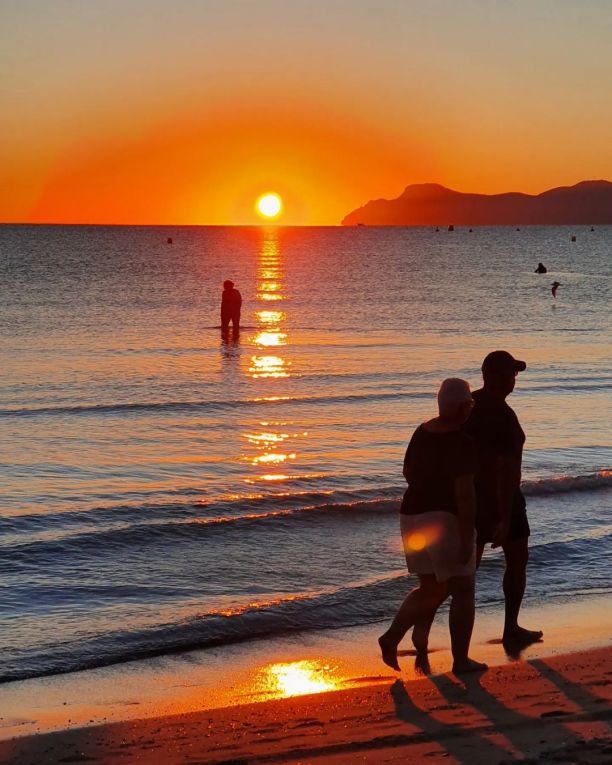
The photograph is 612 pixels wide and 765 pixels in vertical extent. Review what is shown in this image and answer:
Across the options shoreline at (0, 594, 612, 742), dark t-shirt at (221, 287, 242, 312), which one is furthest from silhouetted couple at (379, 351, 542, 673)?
dark t-shirt at (221, 287, 242, 312)

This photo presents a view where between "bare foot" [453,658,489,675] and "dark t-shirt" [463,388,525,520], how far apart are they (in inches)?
33.9

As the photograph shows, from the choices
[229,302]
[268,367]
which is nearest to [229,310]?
[229,302]

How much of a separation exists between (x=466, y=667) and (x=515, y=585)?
3.06ft

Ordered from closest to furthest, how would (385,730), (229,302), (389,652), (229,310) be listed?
(385,730)
(389,652)
(229,310)
(229,302)

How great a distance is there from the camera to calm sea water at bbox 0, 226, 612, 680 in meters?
8.58

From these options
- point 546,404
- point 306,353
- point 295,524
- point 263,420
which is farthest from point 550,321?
point 295,524

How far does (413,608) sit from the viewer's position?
21.6 ft

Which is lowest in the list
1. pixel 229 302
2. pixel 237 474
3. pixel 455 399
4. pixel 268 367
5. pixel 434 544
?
pixel 237 474

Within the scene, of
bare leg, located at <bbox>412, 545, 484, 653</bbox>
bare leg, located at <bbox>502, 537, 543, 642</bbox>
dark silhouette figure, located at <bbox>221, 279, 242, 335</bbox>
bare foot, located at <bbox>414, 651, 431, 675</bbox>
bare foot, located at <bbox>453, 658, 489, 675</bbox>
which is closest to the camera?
bare foot, located at <bbox>453, 658, 489, 675</bbox>

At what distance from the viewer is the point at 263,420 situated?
18062 millimetres

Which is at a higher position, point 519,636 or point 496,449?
point 496,449

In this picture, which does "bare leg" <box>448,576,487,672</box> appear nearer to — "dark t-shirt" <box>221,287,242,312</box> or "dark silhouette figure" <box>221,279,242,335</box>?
"dark silhouette figure" <box>221,279,242,335</box>

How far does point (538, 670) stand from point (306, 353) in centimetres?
2194

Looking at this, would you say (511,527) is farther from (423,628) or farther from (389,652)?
(389,652)
